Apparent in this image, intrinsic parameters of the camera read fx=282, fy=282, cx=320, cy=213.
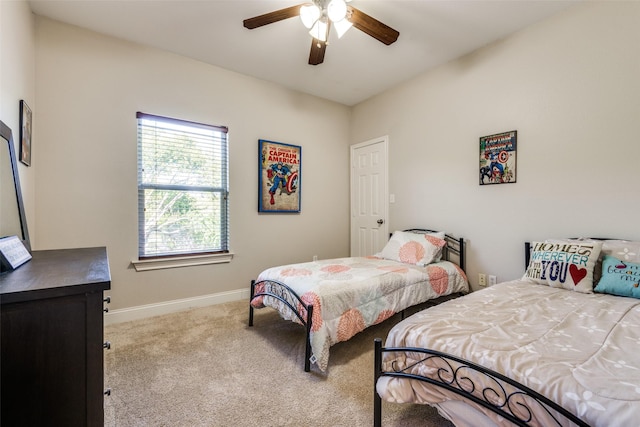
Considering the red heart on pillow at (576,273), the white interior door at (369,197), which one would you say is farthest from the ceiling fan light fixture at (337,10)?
the red heart on pillow at (576,273)

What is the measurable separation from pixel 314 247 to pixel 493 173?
7.89 ft

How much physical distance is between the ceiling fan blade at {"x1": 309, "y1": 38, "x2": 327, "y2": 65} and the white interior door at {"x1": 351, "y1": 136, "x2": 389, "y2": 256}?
1.78 meters

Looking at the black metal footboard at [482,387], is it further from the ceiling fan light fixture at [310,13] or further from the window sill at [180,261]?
the window sill at [180,261]

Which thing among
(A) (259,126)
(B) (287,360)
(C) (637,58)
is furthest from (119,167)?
(C) (637,58)

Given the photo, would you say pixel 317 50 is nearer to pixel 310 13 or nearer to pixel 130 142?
pixel 310 13

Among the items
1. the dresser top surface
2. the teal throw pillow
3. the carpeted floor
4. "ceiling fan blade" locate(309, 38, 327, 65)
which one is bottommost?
the carpeted floor

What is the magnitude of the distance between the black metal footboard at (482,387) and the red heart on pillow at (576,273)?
144 centimetres

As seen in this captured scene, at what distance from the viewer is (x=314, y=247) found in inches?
162

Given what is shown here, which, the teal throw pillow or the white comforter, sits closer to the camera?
the white comforter

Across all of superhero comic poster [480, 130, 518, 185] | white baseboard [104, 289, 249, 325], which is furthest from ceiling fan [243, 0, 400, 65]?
white baseboard [104, 289, 249, 325]

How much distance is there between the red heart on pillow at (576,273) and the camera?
1940 millimetres

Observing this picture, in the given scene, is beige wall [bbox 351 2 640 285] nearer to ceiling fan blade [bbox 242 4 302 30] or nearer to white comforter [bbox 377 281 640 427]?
white comforter [bbox 377 281 640 427]

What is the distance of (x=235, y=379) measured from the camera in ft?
6.14

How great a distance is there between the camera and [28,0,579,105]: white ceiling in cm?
231
